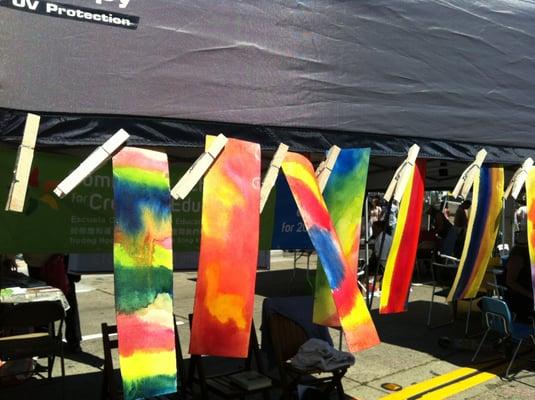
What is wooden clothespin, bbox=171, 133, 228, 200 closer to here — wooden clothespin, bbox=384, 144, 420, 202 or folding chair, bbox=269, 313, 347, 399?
wooden clothespin, bbox=384, 144, 420, 202

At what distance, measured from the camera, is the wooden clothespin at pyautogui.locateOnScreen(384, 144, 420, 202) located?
145 inches

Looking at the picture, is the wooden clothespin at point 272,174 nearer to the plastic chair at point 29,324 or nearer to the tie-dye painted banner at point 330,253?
the tie-dye painted banner at point 330,253

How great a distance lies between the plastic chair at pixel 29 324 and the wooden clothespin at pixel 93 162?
8.12 ft

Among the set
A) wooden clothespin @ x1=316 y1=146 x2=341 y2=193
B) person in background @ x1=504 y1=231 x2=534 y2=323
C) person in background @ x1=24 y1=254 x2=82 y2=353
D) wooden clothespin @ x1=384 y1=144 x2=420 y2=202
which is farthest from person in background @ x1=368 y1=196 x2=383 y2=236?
wooden clothespin @ x1=316 y1=146 x2=341 y2=193

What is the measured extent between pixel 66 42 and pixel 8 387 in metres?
3.61

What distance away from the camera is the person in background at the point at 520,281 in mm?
5906

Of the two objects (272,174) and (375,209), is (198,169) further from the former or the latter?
(375,209)

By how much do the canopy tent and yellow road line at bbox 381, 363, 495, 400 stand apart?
2.30m

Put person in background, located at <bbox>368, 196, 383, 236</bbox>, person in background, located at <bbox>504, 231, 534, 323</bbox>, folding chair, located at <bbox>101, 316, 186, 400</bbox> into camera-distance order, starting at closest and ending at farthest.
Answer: folding chair, located at <bbox>101, 316, 186, 400</bbox>, person in background, located at <bbox>504, 231, 534, 323</bbox>, person in background, located at <bbox>368, 196, 383, 236</bbox>

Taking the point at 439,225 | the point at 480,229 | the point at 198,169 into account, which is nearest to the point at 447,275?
the point at 480,229

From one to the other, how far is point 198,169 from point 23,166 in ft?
2.87

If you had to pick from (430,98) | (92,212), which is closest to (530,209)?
(430,98)

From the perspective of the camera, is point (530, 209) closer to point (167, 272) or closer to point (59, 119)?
point (167, 272)

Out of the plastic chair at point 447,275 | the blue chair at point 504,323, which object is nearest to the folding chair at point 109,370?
the blue chair at point 504,323
